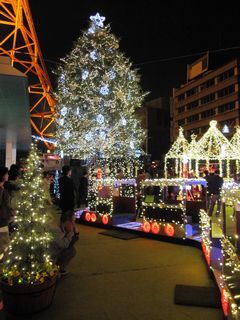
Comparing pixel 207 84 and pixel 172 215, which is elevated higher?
pixel 207 84

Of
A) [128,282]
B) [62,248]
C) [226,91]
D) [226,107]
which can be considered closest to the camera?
→ [128,282]

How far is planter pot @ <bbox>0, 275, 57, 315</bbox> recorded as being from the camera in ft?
13.9

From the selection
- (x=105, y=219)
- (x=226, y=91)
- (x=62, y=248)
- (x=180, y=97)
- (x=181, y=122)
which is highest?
(x=180, y=97)

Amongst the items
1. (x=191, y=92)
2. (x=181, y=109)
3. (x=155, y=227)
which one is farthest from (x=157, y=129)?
(x=155, y=227)

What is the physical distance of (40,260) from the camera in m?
4.57

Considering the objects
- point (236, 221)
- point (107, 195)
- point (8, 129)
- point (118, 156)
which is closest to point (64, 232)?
point (107, 195)

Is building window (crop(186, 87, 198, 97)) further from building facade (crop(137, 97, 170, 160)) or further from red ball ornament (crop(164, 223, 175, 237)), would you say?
red ball ornament (crop(164, 223, 175, 237))

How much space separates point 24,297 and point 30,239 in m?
0.72

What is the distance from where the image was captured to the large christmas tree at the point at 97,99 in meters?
19.4

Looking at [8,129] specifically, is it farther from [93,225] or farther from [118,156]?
[118,156]

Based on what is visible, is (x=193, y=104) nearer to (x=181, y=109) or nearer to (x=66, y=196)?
(x=181, y=109)

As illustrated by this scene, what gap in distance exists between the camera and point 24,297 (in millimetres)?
4254

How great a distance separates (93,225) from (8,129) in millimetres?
5684

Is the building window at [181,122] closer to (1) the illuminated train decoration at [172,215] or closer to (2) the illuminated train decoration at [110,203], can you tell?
(2) the illuminated train decoration at [110,203]
